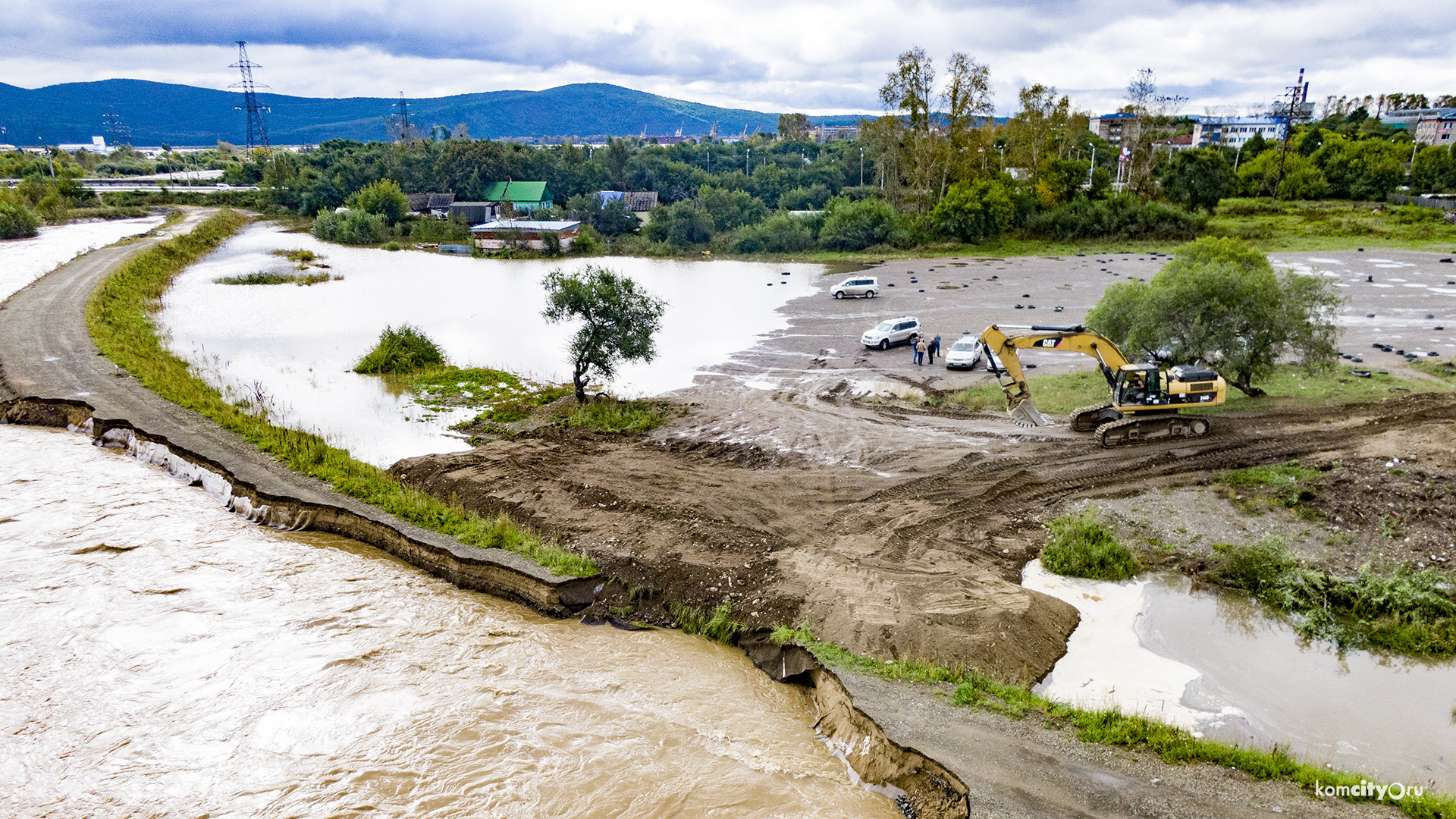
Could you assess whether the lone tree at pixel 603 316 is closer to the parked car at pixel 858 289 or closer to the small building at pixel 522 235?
the parked car at pixel 858 289

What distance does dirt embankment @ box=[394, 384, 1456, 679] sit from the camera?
1191 cm

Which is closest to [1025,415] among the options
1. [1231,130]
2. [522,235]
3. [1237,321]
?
[1237,321]

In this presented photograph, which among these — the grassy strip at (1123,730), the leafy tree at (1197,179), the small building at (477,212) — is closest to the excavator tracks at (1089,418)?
the grassy strip at (1123,730)

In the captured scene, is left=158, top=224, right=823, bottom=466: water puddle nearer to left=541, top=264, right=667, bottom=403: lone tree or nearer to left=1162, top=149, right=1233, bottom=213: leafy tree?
left=541, top=264, right=667, bottom=403: lone tree

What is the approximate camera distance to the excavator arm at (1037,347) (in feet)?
63.4

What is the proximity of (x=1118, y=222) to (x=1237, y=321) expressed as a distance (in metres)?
45.3

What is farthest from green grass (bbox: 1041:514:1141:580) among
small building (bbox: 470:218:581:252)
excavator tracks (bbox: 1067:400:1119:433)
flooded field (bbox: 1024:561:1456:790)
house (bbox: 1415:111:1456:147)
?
house (bbox: 1415:111:1456:147)

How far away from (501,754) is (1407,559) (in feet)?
52.7

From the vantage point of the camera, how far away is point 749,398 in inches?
930

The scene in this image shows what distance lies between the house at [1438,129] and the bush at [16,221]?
535 feet

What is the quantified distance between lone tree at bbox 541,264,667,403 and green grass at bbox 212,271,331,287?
3356 cm

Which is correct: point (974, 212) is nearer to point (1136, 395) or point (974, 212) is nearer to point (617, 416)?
point (1136, 395)

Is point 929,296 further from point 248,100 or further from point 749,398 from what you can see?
point 248,100

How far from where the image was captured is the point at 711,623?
39.1 ft
